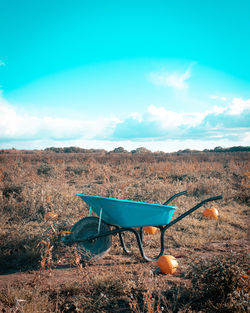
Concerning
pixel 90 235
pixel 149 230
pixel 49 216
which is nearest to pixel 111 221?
pixel 90 235

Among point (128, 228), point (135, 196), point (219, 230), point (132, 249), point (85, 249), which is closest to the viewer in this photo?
point (128, 228)

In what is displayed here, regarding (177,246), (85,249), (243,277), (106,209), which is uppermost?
(106,209)

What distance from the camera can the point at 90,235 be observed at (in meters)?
3.27

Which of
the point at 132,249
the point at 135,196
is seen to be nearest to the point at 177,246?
the point at 132,249

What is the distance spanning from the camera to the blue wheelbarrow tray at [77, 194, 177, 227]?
2746mm

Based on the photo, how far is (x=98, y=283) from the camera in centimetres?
254

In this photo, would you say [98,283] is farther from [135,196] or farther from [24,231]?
[135,196]

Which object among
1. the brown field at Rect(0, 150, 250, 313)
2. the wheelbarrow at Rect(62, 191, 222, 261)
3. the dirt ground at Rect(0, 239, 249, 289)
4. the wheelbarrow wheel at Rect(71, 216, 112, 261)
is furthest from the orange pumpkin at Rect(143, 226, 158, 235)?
the wheelbarrow wheel at Rect(71, 216, 112, 261)

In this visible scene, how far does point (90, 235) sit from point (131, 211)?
34.6 inches

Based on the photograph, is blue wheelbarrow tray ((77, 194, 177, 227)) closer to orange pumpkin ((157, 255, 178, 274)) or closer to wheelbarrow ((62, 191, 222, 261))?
wheelbarrow ((62, 191, 222, 261))

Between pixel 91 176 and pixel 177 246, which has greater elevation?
pixel 91 176

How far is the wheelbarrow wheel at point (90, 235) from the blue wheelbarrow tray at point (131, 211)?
0.28 meters

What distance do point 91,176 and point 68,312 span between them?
7.91 metres

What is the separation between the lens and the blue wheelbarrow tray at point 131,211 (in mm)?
2746
